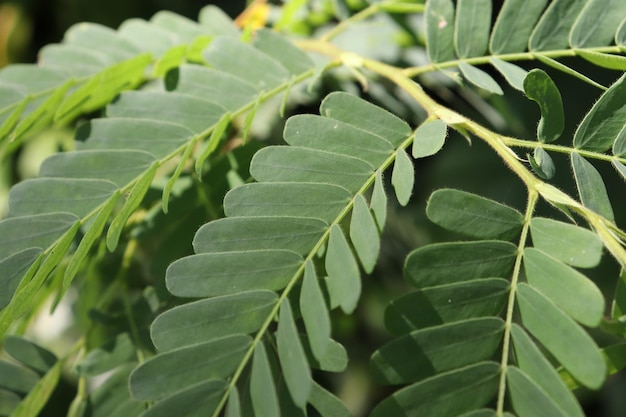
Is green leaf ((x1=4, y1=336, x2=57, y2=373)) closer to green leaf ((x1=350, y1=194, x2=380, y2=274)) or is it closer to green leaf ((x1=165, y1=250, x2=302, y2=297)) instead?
green leaf ((x1=165, y1=250, x2=302, y2=297))

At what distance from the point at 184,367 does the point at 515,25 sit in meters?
0.63

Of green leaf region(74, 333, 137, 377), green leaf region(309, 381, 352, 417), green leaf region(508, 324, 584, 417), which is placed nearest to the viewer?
green leaf region(508, 324, 584, 417)

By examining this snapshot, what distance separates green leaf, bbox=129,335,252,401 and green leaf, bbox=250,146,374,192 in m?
0.19

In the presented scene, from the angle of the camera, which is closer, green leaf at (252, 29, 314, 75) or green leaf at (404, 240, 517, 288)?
green leaf at (404, 240, 517, 288)

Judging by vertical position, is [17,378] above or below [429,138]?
below

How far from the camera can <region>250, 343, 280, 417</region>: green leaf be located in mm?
623

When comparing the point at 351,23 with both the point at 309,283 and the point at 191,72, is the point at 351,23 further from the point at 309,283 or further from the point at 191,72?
the point at 309,283

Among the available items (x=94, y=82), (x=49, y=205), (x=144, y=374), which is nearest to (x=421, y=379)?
(x=144, y=374)

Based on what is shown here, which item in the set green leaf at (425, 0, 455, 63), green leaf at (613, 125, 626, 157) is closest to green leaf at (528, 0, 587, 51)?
green leaf at (425, 0, 455, 63)

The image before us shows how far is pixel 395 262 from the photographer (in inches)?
59.2

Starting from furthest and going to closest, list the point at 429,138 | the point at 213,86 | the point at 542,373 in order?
1. the point at 213,86
2. the point at 429,138
3. the point at 542,373

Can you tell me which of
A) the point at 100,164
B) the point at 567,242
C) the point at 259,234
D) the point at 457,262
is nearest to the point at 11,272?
the point at 100,164

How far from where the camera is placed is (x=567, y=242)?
0.67 m

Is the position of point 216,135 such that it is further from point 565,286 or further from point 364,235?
point 565,286
